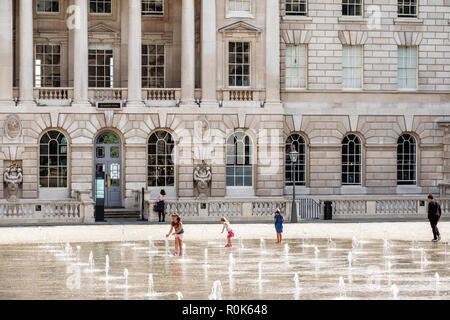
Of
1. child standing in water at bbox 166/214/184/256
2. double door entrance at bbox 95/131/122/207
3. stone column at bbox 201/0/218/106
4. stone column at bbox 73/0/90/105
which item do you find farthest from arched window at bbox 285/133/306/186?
child standing in water at bbox 166/214/184/256

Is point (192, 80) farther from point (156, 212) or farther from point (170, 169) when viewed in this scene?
point (156, 212)

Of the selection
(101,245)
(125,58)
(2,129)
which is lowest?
(101,245)

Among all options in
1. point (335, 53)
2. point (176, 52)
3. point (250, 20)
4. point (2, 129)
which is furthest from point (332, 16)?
point (2, 129)

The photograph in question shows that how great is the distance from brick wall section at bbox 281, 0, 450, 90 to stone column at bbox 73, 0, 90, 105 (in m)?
11.4

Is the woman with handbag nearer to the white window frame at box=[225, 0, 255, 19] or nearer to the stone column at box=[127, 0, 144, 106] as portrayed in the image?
the stone column at box=[127, 0, 144, 106]

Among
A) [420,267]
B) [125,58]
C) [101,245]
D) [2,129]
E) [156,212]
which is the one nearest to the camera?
[420,267]

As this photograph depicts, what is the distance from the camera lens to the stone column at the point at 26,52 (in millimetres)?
46469

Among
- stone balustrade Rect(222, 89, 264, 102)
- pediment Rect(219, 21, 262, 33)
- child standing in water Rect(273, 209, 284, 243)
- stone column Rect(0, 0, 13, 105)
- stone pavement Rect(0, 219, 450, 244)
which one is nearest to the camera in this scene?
child standing in water Rect(273, 209, 284, 243)

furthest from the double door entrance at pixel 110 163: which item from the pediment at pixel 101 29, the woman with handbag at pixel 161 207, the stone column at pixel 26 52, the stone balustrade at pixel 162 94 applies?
the woman with handbag at pixel 161 207

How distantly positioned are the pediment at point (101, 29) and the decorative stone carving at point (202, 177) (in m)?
9.44

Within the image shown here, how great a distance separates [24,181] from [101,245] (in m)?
15.5

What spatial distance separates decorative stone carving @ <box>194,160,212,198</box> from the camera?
47.7 meters

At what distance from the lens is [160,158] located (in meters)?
48.6

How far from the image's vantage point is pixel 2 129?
4616 cm
